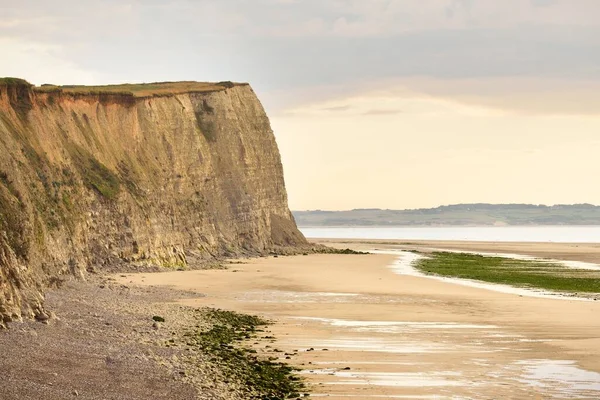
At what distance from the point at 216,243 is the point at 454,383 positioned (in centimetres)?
4522

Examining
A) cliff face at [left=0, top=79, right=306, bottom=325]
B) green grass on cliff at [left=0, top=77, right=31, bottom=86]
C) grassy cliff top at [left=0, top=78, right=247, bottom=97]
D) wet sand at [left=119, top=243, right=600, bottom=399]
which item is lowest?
wet sand at [left=119, top=243, right=600, bottom=399]

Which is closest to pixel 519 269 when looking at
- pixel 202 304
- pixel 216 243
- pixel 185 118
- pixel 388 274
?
pixel 388 274

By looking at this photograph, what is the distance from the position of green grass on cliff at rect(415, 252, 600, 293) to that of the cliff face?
1481 centimetres

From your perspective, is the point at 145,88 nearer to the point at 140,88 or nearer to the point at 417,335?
the point at 140,88

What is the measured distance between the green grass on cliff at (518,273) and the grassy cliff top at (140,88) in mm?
22379

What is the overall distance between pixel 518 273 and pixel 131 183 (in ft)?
78.8

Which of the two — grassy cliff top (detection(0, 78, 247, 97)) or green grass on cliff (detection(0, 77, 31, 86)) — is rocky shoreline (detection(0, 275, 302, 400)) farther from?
grassy cliff top (detection(0, 78, 247, 97))

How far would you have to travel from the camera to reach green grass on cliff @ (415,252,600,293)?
44.1 meters

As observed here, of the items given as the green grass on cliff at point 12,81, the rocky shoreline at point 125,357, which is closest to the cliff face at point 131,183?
the green grass on cliff at point 12,81

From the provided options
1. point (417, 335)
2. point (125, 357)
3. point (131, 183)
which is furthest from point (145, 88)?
point (125, 357)

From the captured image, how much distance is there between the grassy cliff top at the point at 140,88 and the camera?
5036 cm

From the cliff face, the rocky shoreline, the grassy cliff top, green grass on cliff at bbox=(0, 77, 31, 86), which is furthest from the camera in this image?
the grassy cliff top

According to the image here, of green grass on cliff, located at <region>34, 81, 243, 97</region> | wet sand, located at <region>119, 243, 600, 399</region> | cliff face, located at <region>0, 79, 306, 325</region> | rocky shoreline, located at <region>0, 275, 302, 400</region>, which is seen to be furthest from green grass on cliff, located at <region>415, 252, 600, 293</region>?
rocky shoreline, located at <region>0, 275, 302, 400</region>

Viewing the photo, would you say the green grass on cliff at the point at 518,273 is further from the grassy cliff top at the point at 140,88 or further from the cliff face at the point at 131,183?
the grassy cliff top at the point at 140,88
